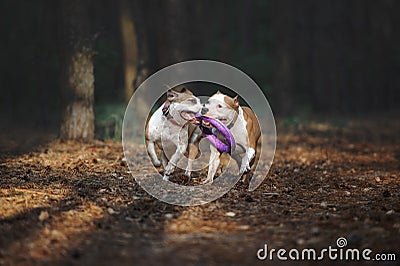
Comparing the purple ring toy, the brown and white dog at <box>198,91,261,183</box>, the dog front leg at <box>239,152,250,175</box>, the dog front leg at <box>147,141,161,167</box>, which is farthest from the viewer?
the dog front leg at <box>147,141,161,167</box>

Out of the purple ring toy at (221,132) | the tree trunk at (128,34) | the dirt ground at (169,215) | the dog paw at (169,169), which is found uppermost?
the tree trunk at (128,34)

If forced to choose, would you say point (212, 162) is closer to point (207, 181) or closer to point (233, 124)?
point (207, 181)

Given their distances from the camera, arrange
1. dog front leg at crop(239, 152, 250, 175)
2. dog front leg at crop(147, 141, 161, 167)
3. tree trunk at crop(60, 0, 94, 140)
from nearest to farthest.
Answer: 1. dog front leg at crop(239, 152, 250, 175)
2. dog front leg at crop(147, 141, 161, 167)
3. tree trunk at crop(60, 0, 94, 140)

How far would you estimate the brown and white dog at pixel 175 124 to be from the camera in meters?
7.88

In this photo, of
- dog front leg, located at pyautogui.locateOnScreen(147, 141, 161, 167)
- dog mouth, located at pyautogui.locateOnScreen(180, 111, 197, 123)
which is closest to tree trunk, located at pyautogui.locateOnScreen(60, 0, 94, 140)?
dog front leg, located at pyautogui.locateOnScreen(147, 141, 161, 167)

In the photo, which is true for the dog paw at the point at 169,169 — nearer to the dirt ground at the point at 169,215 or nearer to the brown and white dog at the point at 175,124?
the brown and white dog at the point at 175,124

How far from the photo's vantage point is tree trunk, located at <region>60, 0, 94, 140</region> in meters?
11.8

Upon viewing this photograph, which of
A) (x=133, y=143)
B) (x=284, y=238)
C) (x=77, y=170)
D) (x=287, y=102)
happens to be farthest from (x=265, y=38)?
(x=284, y=238)

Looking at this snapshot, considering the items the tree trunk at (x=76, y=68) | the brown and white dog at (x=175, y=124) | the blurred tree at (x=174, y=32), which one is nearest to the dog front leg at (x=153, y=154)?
the brown and white dog at (x=175, y=124)

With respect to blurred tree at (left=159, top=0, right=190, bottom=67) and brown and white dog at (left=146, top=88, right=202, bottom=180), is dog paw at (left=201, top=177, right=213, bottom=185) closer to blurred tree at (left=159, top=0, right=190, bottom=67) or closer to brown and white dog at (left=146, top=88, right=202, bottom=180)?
brown and white dog at (left=146, top=88, right=202, bottom=180)

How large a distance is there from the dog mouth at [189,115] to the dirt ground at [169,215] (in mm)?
1173

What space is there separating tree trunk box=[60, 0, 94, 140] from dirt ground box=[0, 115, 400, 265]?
1.43 meters

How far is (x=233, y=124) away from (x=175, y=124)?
84 cm

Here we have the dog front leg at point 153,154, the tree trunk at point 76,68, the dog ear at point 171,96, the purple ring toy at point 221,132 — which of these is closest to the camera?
the purple ring toy at point 221,132
